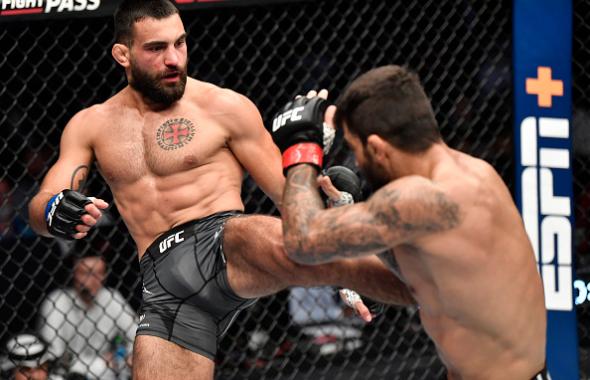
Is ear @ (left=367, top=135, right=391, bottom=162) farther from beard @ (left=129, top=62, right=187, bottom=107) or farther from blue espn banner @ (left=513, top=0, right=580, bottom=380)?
blue espn banner @ (left=513, top=0, right=580, bottom=380)

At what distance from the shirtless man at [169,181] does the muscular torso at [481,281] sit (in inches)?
21.9

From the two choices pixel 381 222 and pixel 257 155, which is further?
pixel 257 155

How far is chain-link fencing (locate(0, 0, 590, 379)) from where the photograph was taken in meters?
3.56

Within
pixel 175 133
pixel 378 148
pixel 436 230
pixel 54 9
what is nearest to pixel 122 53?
pixel 175 133

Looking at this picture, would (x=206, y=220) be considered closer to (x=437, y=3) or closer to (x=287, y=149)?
(x=287, y=149)

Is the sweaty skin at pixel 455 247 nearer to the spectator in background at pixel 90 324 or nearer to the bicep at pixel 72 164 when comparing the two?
the bicep at pixel 72 164

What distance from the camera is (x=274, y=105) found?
385cm

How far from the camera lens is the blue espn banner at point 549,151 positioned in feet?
11.9

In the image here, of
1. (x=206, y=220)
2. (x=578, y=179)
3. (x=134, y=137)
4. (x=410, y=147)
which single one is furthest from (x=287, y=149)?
(x=578, y=179)

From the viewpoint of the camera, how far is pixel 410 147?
190 centimetres

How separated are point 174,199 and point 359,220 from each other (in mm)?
862

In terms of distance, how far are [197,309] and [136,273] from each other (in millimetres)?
1319

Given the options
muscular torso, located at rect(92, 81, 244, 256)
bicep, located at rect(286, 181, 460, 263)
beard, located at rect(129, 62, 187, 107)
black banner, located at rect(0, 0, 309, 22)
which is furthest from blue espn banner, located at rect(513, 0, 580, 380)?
bicep, located at rect(286, 181, 460, 263)

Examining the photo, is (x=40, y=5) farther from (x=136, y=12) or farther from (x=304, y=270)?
(x=304, y=270)
